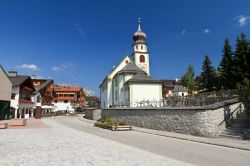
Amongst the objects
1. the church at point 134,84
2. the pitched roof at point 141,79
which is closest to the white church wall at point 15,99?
the church at point 134,84

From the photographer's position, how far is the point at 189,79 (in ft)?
199

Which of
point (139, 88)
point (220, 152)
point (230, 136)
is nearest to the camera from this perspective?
point (220, 152)

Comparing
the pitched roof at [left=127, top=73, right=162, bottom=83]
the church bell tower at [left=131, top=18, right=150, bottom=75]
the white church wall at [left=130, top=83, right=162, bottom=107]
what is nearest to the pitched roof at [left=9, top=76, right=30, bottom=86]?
the pitched roof at [left=127, top=73, right=162, bottom=83]

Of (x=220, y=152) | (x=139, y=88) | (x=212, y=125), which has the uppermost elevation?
(x=139, y=88)

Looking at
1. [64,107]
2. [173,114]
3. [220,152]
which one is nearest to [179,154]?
[220,152]

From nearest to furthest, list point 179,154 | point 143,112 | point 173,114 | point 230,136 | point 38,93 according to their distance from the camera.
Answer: point 179,154, point 230,136, point 173,114, point 143,112, point 38,93

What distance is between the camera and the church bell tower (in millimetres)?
63500

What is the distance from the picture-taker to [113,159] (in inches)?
399

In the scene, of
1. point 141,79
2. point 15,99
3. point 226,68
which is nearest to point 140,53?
point 141,79

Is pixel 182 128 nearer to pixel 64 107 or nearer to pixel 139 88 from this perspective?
pixel 139 88

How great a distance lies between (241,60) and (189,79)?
1790cm

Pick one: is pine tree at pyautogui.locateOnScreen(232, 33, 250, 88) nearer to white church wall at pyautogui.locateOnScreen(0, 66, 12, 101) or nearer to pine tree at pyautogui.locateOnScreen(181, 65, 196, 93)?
pine tree at pyautogui.locateOnScreen(181, 65, 196, 93)

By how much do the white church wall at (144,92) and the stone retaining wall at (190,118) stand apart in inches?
641

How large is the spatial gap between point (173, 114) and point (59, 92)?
242ft
